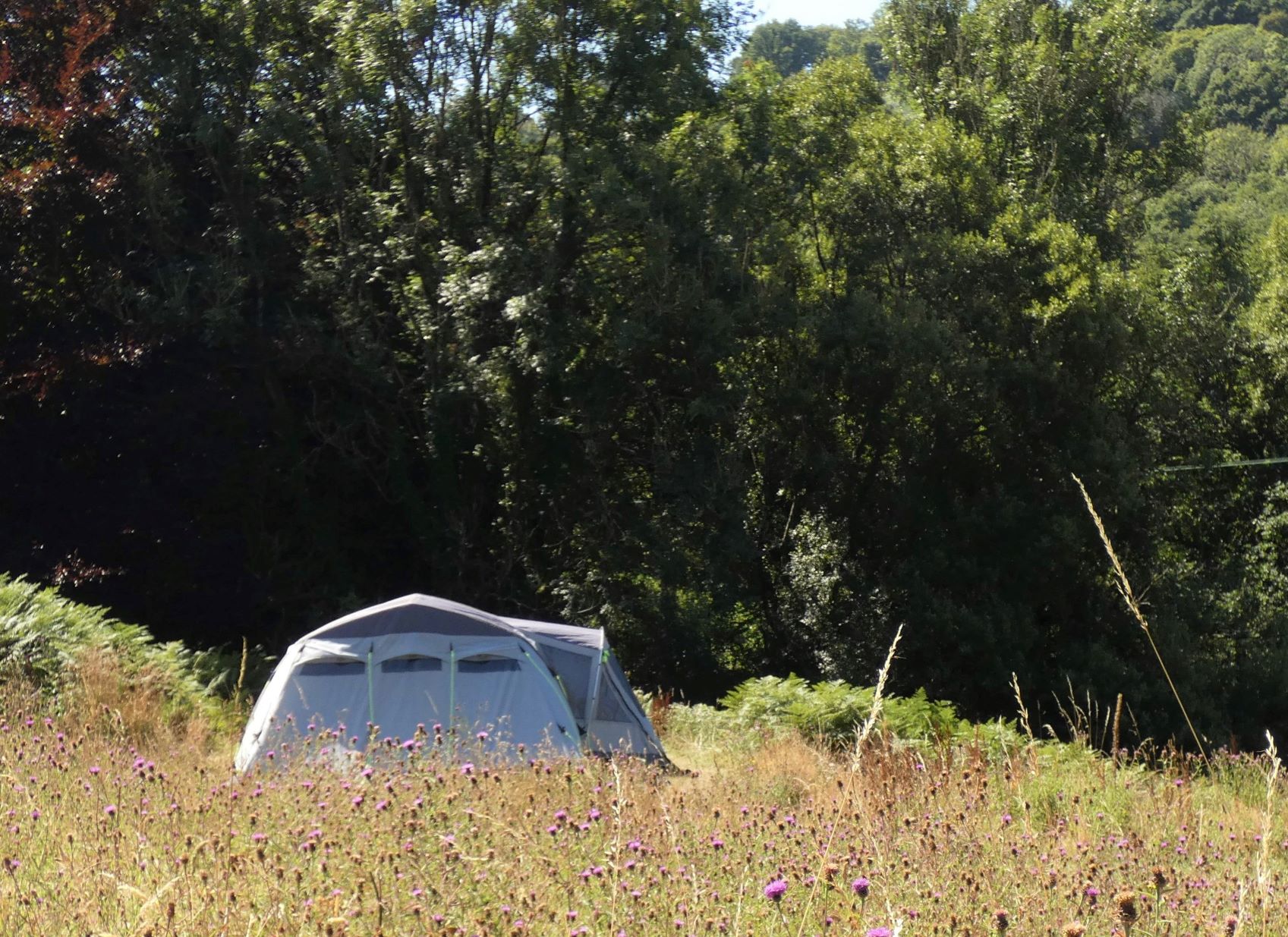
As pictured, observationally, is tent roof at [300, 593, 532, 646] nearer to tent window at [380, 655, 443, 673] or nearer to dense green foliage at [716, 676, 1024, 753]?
tent window at [380, 655, 443, 673]

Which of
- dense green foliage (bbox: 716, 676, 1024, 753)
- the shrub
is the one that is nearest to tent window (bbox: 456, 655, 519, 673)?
the shrub

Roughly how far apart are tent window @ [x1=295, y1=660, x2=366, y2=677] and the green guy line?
47.2 ft

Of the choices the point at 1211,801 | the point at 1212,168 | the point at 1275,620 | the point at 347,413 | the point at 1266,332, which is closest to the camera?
the point at 1211,801

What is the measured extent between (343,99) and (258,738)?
10.8m

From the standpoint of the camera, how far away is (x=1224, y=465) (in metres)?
22.7

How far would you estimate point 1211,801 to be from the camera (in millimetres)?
6922

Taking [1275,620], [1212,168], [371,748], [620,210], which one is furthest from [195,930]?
[1212,168]

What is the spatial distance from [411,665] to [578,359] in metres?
8.07

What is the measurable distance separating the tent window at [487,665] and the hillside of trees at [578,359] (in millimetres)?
6837

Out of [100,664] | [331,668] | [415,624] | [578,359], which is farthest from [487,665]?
[578,359]

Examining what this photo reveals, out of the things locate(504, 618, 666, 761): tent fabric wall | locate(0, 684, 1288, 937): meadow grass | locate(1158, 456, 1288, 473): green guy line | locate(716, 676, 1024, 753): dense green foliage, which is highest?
locate(0, 684, 1288, 937): meadow grass

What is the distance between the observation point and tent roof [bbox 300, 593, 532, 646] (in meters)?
10.3

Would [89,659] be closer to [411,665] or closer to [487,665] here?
[411,665]

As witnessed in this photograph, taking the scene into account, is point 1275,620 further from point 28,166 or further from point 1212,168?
point 1212,168
